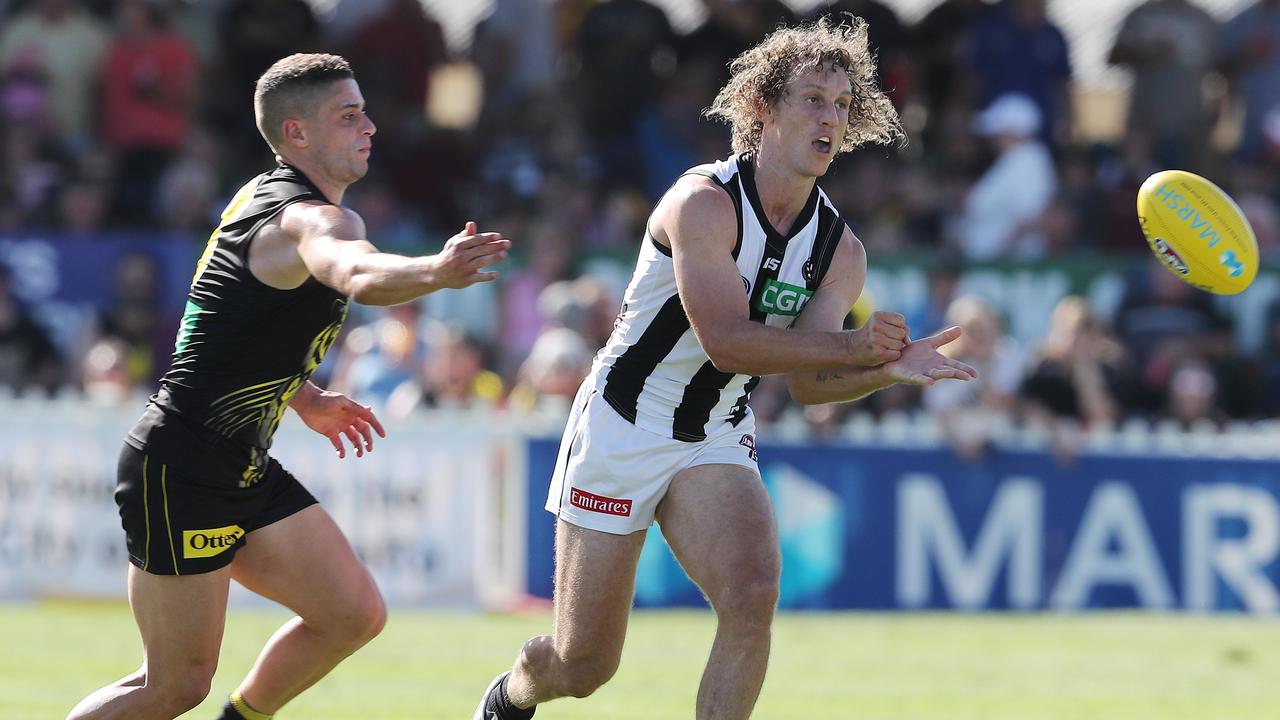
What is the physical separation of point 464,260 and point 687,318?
1262 millimetres

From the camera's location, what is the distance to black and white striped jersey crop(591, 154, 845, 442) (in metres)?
6.42

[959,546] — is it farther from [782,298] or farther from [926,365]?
[926,365]

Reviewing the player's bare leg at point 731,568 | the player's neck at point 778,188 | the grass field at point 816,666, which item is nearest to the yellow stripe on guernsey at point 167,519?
the player's bare leg at point 731,568

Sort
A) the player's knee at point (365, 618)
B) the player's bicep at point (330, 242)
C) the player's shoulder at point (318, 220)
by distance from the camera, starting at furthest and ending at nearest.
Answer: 1. the player's knee at point (365, 618)
2. the player's shoulder at point (318, 220)
3. the player's bicep at point (330, 242)

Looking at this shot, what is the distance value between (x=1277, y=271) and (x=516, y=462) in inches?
246

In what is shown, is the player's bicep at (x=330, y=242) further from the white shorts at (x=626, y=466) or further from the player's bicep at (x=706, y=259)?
the white shorts at (x=626, y=466)

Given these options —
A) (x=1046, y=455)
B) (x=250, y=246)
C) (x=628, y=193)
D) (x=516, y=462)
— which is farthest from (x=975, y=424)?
(x=250, y=246)

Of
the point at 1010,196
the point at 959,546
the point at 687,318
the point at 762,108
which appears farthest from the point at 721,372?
the point at 1010,196

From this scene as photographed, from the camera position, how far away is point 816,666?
10.9 meters

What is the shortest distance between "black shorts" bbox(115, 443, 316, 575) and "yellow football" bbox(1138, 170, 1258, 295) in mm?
Answer: 3420

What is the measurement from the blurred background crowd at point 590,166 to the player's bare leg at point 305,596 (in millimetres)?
6647

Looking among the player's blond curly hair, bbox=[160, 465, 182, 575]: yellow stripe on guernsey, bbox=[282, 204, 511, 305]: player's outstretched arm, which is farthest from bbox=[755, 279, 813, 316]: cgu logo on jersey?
bbox=[160, 465, 182, 575]: yellow stripe on guernsey

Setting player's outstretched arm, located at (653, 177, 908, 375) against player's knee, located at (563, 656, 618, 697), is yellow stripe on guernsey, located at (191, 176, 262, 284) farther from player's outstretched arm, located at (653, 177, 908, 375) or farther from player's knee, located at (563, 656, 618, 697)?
player's knee, located at (563, 656, 618, 697)

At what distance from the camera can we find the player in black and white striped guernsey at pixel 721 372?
617cm
